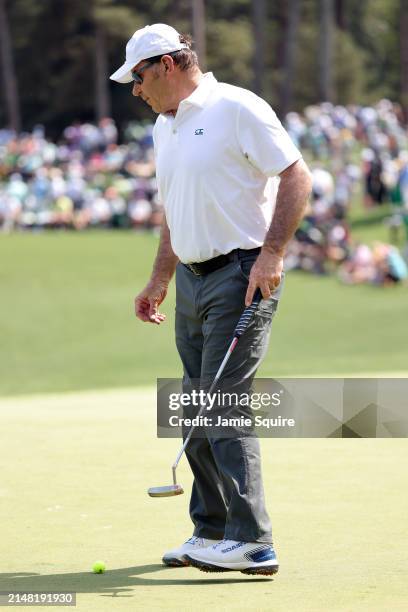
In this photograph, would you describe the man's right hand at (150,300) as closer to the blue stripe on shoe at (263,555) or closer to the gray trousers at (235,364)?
the gray trousers at (235,364)

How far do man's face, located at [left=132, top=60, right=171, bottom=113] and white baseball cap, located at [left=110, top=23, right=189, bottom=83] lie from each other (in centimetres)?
3

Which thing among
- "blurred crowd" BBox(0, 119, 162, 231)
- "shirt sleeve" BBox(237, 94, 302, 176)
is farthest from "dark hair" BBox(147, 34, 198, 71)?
"blurred crowd" BBox(0, 119, 162, 231)

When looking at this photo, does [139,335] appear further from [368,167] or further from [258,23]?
[258,23]

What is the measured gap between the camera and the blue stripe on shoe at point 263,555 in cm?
445

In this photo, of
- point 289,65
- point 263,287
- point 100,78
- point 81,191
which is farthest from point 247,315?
point 100,78

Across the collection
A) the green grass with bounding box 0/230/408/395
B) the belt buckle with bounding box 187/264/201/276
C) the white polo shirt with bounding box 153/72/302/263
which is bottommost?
the green grass with bounding box 0/230/408/395

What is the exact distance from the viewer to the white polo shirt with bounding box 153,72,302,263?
4488 millimetres

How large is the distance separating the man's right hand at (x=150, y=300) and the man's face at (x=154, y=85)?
2.46 feet

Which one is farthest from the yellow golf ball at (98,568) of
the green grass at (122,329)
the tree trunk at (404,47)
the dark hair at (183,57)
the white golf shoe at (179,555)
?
the tree trunk at (404,47)

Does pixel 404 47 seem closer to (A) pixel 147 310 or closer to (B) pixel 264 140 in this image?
(A) pixel 147 310

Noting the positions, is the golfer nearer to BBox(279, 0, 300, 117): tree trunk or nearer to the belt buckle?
the belt buckle

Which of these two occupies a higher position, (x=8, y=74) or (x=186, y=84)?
(x=186, y=84)

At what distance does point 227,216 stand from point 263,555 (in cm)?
114

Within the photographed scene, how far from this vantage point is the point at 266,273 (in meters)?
4.43
